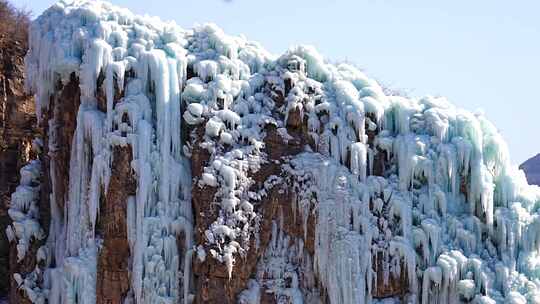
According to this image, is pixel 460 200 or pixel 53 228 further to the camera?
pixel 53 228

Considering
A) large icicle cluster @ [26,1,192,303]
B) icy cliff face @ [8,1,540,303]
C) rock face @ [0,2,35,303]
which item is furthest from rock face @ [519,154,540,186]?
large icicle cluster @ [26,1,192,303]

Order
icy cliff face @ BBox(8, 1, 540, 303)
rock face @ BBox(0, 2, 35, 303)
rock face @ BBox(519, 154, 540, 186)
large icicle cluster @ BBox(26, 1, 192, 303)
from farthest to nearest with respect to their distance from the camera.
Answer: rock face @ BBox(519, 154, 540, 186) → rock face @ BBox(0, 2, 35, 303) → large icicle cluster @ BBox(26, 1, 192, 303) → icy cliff face @ BBox(8, 1, 540, 303)

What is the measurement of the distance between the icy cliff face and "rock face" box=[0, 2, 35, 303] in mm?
5622

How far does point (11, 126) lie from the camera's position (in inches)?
823

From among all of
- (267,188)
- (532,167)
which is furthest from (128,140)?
(532,167)

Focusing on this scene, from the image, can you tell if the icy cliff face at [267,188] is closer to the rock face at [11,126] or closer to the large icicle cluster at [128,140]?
the large icicle cluster at [128,140]

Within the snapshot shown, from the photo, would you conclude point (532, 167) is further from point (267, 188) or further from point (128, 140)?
point (128, 140)

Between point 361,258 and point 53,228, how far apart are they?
21.0 ft

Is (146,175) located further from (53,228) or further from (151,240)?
(53,228)

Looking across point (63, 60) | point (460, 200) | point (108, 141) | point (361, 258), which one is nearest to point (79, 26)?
point (63, 60)

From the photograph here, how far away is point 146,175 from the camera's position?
44.7ft

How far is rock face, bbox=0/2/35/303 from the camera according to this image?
64.6ft

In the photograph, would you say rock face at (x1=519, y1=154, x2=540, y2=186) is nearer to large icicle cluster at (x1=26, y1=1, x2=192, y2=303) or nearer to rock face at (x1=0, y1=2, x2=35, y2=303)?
rock face at (x1=0, y1=2, x2=35, y2=303)

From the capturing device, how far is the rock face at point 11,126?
64.6 feet
